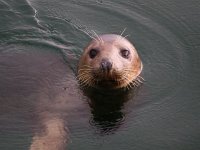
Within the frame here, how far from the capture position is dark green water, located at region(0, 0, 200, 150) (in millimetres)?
7688

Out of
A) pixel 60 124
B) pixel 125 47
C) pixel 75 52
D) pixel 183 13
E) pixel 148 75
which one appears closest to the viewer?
pixel 60 124

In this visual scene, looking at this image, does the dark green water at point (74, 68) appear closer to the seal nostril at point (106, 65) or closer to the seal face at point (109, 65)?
the seal face at point (109, 65)

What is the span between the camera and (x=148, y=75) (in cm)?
888

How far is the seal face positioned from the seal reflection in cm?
13

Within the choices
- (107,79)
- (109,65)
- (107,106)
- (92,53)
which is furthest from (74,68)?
(109,65)

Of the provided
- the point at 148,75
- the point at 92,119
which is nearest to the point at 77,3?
the point at 148,75

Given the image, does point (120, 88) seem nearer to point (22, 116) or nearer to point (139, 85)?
point (139, 85)

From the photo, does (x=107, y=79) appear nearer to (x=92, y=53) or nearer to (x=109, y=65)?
(x=109, y=65)

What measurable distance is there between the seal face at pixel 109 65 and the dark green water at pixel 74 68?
0.81 feet

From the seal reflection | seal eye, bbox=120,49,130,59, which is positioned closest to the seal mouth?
the seal reflection

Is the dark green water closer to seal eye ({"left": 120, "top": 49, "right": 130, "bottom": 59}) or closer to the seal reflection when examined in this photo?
the seal reflection

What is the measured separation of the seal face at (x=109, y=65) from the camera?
7.80 meters

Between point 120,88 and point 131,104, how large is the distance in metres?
0.29

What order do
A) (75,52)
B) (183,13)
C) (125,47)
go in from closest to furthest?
(125,47)
(75,52)
(183,13)
